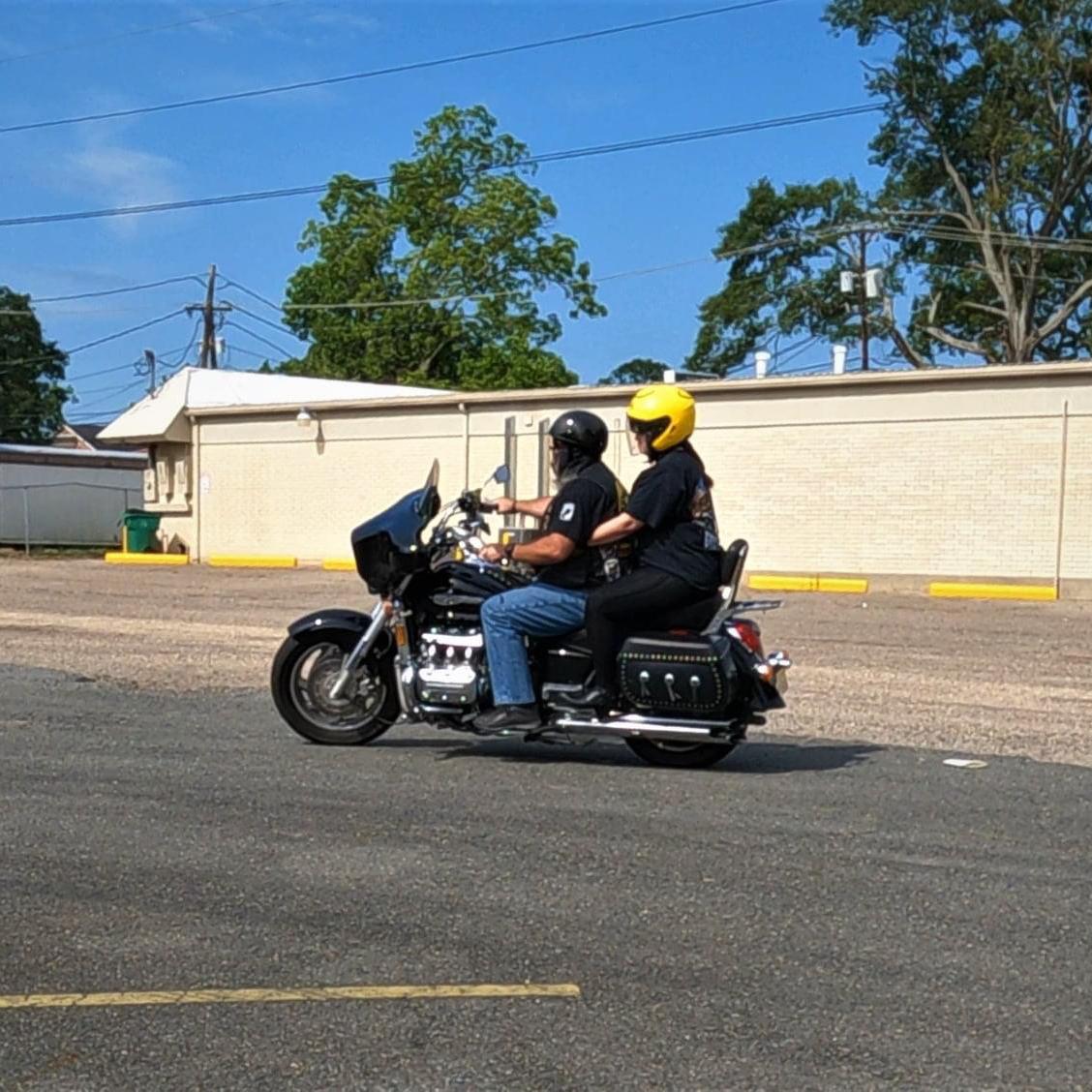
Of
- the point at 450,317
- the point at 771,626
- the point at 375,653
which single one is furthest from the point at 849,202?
the point at 375,653

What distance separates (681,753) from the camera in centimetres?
809

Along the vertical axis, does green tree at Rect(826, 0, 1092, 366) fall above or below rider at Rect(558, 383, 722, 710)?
above

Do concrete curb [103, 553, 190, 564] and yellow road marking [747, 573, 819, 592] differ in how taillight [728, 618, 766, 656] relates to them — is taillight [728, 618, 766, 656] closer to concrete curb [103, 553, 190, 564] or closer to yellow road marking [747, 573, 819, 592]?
yellow road marking [747, 573, 819, 592]

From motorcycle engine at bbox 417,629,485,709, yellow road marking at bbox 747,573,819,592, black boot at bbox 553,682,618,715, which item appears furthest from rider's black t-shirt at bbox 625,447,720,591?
yellow road marking at bbox 747,573,819,592

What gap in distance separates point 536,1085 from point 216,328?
56.5m

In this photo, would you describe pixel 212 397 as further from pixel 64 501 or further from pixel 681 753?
pixel 681 753

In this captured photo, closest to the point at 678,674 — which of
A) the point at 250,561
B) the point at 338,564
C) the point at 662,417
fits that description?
the point at 662,417

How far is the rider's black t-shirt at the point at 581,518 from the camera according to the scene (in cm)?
772

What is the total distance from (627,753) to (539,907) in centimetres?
331

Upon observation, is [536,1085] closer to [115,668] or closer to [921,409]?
[115,668]

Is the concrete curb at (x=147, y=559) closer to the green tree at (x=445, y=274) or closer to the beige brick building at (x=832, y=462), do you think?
the beige brick building at (x=832, y=462)

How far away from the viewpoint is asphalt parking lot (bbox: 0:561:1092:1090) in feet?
13.3

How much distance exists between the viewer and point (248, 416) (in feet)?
108

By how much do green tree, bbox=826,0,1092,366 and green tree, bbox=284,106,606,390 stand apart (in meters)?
13.5
